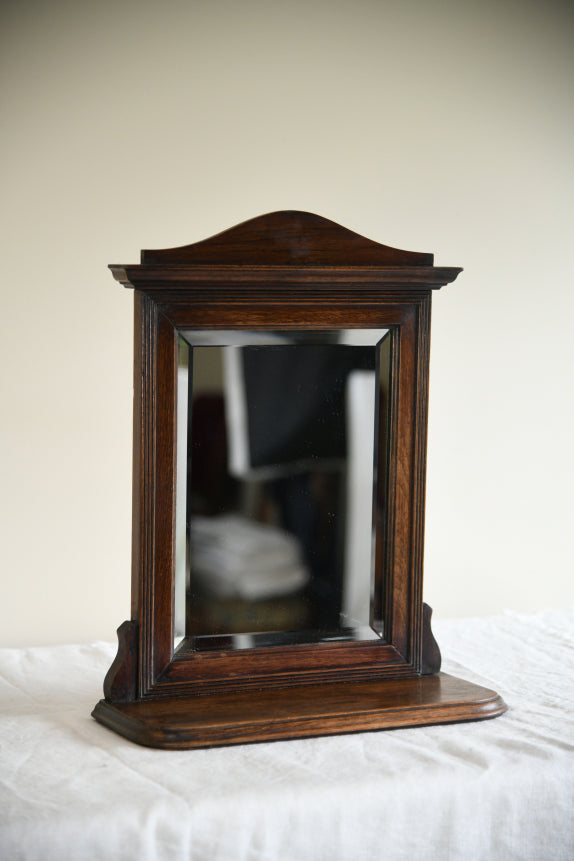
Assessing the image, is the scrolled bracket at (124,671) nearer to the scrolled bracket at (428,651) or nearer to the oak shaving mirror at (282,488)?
the oak shaving mirror at (282,488)

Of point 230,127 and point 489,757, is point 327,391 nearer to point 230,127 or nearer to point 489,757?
point 489,757

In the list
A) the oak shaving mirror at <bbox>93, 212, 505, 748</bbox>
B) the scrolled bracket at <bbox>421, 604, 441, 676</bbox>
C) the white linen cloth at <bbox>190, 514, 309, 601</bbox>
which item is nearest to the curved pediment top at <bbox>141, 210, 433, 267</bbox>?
the oak shaving mirror at <bbox>93, 212, 505, 748</bbox>

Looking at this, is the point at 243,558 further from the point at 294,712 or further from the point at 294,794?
the point at 294,794

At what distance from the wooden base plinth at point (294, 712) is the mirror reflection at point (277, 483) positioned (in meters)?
0.06

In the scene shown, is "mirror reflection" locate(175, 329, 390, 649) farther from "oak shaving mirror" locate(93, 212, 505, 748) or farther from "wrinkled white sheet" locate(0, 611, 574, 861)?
"wrinkled white sheet" locate(0, 611, 574, 861)

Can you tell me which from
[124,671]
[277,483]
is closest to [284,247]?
[277,483]

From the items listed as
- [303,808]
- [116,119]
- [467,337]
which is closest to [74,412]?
[116,119]

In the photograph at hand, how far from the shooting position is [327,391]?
3.12ft

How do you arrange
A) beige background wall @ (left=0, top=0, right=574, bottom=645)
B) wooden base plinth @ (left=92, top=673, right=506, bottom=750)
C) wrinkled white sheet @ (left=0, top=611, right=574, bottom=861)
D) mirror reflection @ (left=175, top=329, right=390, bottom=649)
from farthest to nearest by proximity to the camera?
1. beige background wall @ (left=0, top=0, right=574, bottom=645)
2. mirror reflection @ (left=175, top=329, right=390, bottom=649)
3. wooden base plinth @ (left=92, top=673, right=506, bottom=750)
4. wrinkled white sheet @ (left=0, top=611, right=574, bottom=861)

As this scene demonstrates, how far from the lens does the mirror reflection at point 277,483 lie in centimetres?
91

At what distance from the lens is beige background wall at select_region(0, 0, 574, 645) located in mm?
1261

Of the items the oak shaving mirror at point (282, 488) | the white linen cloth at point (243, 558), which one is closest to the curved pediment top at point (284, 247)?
the oak shaving mirror at point (282, 488)

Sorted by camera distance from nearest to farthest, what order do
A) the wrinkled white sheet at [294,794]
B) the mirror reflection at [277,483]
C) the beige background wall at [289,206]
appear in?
the wrinkled white sheet at [294,794]
the mirror reflection at [277,483]
the beige background wall at [289,206]

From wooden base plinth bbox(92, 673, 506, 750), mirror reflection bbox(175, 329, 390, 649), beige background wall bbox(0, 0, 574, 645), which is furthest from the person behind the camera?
beige background wall bbox(0, 0, 574, 645)
